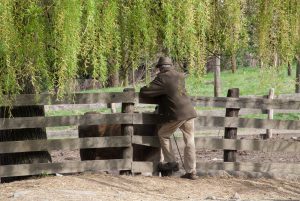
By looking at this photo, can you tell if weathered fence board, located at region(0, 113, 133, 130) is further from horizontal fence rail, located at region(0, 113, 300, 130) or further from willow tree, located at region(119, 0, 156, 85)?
willow tree, located at region(119, 0, 156, 85)

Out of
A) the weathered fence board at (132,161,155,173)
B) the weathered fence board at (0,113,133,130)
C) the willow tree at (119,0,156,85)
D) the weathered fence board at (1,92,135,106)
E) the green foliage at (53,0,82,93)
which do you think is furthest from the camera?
the weathered fence board at (132,161,155,173)

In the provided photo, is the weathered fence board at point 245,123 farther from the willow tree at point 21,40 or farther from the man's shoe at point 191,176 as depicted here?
the willow tree at point 21,40

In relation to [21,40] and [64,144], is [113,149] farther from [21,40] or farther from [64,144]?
[21,40]

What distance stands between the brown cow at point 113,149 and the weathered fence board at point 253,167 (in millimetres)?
742

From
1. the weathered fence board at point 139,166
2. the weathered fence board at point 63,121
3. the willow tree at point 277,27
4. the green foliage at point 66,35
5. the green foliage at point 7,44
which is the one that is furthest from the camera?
the weathered fence board at point 139,166

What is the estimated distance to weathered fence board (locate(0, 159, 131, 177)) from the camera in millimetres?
9367

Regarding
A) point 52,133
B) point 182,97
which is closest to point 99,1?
point 182,97

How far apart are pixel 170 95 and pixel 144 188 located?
4.38ft

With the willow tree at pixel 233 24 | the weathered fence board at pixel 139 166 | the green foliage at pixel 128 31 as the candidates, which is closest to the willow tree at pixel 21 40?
the green foliage at pixel 128 31

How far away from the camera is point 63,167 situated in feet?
31.5

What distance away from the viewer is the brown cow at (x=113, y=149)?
10214 millimetres

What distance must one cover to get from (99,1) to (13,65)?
3.06ft

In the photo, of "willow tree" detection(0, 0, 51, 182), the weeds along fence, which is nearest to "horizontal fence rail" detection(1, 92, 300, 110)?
the weeds along fence

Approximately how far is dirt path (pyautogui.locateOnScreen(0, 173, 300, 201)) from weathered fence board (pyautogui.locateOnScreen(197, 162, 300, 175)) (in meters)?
0.18
